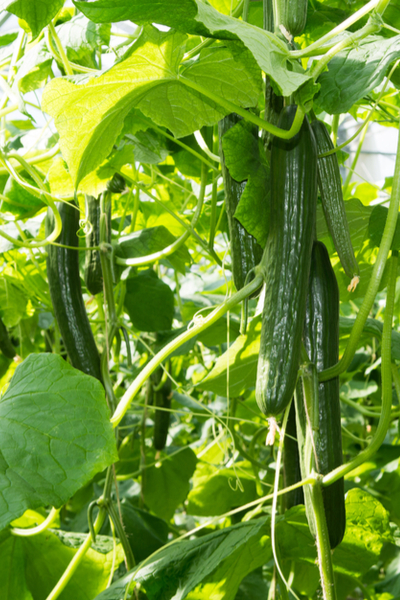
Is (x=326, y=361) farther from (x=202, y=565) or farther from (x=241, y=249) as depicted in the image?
(x=202, y=565)

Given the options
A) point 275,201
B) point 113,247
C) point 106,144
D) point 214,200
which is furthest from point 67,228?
point 275,201

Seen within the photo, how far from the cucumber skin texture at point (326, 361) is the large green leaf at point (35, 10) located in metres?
0.41

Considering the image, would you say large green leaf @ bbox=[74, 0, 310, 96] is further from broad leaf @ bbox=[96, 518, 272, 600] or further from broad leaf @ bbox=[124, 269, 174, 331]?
broad leaf @ bbox=[124, 269, 174, 331]

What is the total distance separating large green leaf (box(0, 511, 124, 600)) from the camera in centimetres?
102

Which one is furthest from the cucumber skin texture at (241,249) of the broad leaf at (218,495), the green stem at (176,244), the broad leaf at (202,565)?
the broad leaf at (218,495)

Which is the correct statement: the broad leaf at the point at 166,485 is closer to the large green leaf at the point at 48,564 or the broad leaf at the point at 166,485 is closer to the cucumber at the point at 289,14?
the large green leaf at the point at 48,564

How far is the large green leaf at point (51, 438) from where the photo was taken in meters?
0.57

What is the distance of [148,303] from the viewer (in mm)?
1299

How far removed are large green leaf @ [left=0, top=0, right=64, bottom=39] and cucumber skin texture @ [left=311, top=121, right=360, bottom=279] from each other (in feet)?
1.07

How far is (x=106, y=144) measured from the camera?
0.70 m

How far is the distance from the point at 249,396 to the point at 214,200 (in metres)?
0.77

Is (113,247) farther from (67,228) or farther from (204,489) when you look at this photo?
(204,489)

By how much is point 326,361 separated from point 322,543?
7.8 inches

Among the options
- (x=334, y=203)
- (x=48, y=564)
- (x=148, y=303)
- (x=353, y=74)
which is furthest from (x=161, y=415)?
(x=353, y=74)
